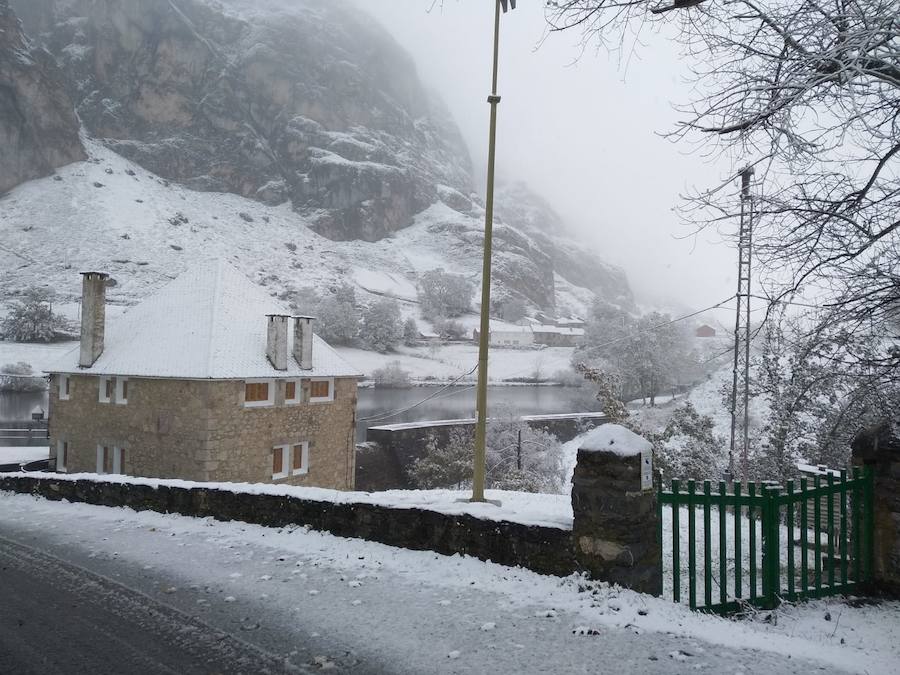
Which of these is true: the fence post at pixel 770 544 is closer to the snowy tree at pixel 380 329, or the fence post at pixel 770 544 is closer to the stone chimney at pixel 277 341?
the stone chimney at pixel 277 341

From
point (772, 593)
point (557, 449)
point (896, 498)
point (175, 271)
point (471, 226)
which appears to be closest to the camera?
point (772, 593)

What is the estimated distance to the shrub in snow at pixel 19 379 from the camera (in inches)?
1722

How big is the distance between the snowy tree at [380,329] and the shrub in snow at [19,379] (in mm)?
35983

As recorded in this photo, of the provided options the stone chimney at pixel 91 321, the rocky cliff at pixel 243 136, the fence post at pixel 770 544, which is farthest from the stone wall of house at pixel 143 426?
the rocky cliff at pixel 243 136

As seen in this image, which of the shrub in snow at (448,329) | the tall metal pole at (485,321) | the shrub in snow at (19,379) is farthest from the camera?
the shrub in snow at (448,329)

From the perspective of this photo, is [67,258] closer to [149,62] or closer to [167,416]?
[167,416]

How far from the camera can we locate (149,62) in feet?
495

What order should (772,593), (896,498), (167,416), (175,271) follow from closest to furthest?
(772,593)
(896,498)
(167,416)
(175,271)

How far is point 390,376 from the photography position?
61281mm

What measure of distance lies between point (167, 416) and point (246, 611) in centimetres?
1593

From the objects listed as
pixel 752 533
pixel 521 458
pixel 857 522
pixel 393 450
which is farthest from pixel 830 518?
pixel 521 458

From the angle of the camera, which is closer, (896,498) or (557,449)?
(896,498)

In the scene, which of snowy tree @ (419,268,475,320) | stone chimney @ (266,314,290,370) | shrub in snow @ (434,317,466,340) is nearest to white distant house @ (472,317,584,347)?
shrub in snow @ (434,317,466,340)

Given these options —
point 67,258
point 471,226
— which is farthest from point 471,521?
point 471,226
